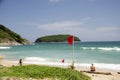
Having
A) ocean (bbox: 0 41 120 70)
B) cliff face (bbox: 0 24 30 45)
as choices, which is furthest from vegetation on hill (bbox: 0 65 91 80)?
cliff face (bbox: 0 24 30 45)

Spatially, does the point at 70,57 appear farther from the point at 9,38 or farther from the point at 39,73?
the point at 9,38

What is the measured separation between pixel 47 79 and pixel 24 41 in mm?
165851

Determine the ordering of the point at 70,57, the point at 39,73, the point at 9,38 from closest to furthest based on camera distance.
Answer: the point at 39,73, the point at 70,57, the point at 9,38

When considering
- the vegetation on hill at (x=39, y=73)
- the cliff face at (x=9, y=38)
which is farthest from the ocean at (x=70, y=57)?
the cliff face at (x=9, y=38)

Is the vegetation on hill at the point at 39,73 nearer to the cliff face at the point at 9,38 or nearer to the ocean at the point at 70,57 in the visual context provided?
the ocean at the point at 70,57

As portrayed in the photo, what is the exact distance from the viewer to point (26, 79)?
11.0 m

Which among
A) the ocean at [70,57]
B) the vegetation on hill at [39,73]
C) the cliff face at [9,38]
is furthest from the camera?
the cliff face at [9,38]

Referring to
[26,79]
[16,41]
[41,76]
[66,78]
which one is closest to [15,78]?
[26,79]

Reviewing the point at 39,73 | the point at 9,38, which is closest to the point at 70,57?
the point at 39,73

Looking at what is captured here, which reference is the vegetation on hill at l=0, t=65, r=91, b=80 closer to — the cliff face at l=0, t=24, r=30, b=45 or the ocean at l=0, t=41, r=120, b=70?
the ocean at l=0, t=41, r=120, b=70

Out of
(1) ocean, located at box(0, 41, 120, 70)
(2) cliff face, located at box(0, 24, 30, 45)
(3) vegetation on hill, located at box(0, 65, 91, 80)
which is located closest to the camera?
(3) vegetation on hill, located at box(0, 65, 91, 80)

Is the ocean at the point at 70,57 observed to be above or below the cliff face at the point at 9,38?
Answer: below

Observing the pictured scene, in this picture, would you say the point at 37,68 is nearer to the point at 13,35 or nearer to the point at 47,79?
the point at 47,79

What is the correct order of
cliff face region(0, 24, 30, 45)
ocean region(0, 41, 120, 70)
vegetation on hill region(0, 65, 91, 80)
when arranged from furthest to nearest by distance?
cliff face region(0, 24, 30, 45), ocean region(0, 41, 120, 70), vegetation on hill region(0, 65, 91, 80)
